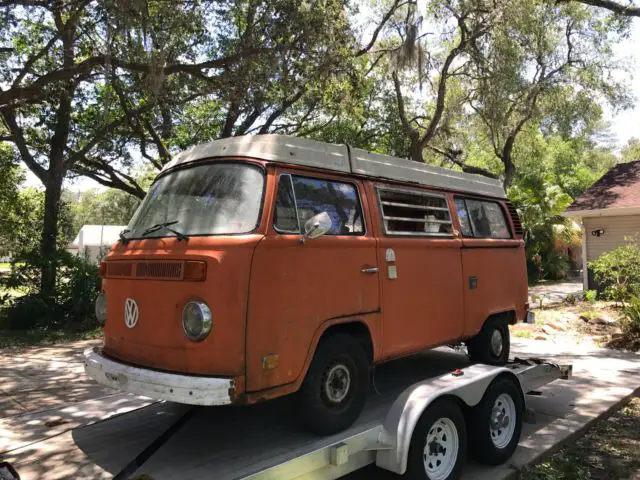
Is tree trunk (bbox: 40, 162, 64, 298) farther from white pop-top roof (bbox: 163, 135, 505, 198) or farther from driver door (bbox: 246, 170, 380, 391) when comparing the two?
driver door (bbox: 246, 170, 380, 391)

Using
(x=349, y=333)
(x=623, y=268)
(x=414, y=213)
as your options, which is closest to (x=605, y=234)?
(x=623, y=268)

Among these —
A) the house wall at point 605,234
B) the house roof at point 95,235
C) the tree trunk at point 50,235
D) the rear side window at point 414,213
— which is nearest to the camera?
the rear side window at point 414,213

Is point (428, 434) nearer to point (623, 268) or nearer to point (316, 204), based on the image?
point (316, 204)

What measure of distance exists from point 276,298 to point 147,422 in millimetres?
1992

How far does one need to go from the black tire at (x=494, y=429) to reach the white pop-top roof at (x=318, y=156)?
201cm

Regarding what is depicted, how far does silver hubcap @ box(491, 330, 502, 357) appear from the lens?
5.82m

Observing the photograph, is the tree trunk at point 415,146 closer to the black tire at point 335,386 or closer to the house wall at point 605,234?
the house wall at point 605,234

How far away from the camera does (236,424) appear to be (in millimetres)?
4148

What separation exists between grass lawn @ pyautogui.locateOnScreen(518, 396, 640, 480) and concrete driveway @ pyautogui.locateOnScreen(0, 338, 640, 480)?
0.12 m

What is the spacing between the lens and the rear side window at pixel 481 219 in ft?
18.1

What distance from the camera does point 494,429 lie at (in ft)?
14.3

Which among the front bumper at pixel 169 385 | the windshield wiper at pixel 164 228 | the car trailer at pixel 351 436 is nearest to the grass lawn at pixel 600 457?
the car trailer at pixel 351 436

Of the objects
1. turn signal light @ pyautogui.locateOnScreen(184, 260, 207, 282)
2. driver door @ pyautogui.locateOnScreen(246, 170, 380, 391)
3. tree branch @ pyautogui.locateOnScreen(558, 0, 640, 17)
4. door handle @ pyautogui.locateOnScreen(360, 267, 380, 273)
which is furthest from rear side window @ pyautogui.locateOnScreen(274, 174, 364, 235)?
tree branch @ pyautogui.locateOnScreen(558, 0, 640, 17)

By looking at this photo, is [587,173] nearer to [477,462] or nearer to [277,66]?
[277,66]
